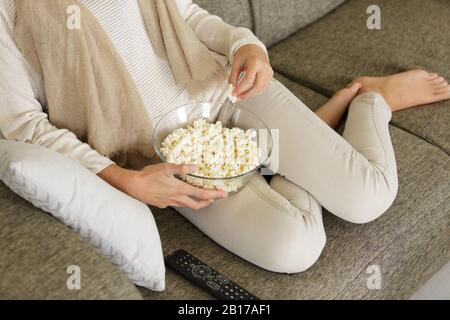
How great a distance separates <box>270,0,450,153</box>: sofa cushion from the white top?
44 centimetres

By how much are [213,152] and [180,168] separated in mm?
140

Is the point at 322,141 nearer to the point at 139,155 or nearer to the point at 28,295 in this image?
the point at 139,155

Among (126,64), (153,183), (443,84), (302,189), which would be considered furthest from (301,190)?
(443,84)

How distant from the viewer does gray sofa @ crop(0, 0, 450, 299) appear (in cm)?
105

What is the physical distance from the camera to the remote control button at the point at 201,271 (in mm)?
1230

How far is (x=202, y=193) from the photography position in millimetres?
1256

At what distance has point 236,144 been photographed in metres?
1.35

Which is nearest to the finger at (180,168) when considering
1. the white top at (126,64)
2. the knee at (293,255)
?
the white top at (126,64)

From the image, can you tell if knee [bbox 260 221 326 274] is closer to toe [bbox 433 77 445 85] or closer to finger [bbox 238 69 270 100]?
finger [bbox 238 69 270 100]

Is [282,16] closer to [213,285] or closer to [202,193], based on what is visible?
[202,193]

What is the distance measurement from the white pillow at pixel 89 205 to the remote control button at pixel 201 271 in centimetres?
7

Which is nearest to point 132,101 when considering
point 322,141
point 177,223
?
point 177,223

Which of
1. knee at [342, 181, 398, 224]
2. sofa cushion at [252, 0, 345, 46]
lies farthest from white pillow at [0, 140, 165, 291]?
sofa cushion at [252, 0, 345, 46]

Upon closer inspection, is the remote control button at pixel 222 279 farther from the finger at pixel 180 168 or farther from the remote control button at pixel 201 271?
the finger at pixel 180 168
